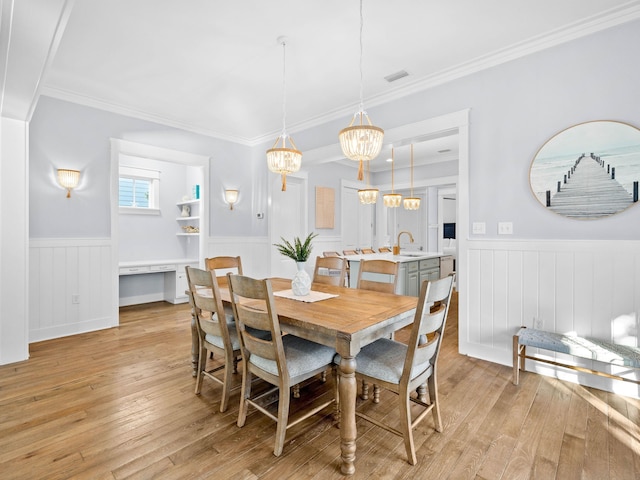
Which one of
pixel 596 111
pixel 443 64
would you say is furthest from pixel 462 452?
pixel 443 64

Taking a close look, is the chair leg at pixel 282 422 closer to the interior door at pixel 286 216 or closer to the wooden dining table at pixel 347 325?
the wooden dining table at pixel 347 325

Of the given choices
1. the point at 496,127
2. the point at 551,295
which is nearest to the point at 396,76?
the point at 496,127

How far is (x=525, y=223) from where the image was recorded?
2.84 metres

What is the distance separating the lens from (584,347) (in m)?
2.30

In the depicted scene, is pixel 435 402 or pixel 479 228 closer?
pixel 435 402

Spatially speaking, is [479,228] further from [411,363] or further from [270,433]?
[270,433]

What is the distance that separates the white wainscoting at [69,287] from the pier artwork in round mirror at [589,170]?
4.87m

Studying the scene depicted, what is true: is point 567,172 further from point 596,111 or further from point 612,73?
point 612,73

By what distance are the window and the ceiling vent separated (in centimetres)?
429

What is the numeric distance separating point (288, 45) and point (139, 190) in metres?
4.05

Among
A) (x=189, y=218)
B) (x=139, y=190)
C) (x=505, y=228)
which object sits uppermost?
(x=139, y=190)

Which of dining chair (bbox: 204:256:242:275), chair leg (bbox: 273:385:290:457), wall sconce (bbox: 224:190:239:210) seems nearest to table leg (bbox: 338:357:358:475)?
chair leg (bbox: 273:385:290:457)

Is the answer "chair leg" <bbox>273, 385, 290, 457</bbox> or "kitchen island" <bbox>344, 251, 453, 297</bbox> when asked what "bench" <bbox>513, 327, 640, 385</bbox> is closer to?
"kitchen island" <bbox>344, 251, 453, 297</bbox>

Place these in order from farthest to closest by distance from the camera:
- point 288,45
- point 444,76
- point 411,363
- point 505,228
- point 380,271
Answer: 1. point 444,76
2. point 505,228
3. point 288,45
4. point 380,271
5. point 411,363
